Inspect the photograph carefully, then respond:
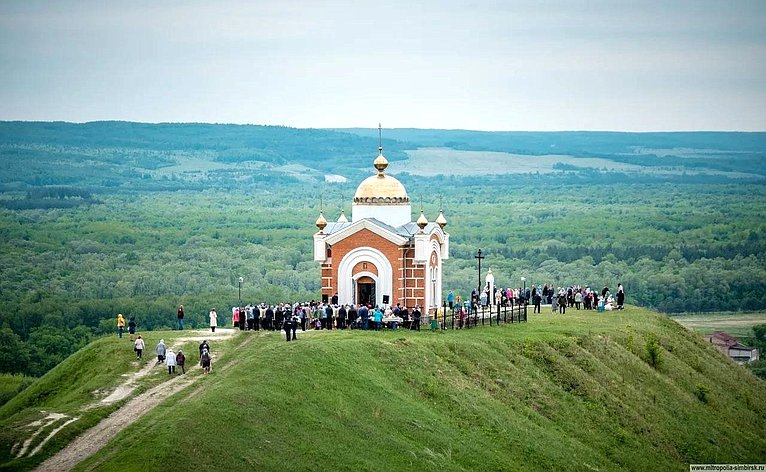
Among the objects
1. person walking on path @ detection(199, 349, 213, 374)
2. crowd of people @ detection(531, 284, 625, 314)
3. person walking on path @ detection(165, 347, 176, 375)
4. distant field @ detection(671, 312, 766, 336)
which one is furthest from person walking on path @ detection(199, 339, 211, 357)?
distant field @ detection(671, 312, 766, 336)

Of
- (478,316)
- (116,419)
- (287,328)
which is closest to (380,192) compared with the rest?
(478,316)

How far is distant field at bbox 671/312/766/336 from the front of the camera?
106 metres

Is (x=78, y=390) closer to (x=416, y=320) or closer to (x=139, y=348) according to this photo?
(x=139, y=348)

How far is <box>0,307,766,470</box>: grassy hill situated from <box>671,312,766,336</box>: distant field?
5281 centimetres

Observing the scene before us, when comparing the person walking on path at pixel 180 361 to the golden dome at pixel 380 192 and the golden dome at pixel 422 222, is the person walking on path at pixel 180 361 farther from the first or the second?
the golden dome at pixel 380 192

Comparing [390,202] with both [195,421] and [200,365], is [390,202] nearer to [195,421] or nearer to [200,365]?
[200,365]

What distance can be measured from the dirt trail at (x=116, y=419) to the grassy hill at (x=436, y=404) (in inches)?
13.2

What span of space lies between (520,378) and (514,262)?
10479 cm

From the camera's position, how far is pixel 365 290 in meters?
51.5

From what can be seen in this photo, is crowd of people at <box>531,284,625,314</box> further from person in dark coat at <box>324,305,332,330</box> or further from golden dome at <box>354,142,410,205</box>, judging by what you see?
person in dark coat at <box>324,305,332,330</box>

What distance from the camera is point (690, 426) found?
46.8m

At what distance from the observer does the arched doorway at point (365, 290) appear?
2021 inches

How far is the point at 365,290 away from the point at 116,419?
54.4 ft

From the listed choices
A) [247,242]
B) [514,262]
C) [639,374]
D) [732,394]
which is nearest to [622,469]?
[639,374]
